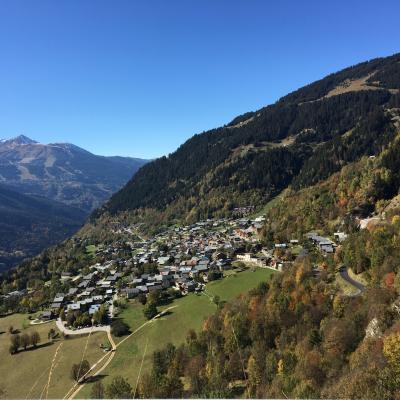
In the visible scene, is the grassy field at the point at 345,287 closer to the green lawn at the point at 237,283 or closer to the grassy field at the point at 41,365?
the green lawn at the point at 237,283

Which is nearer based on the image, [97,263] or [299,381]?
[299,381]

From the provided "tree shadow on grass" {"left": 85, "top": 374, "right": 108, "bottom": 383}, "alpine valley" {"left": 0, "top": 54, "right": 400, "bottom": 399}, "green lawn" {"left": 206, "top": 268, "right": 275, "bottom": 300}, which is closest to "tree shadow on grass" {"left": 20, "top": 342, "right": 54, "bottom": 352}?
"alpine valley" {"left": 0, "top": 54, "right": 400, "bottom": 399}

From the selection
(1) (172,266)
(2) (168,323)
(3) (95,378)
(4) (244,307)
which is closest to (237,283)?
(2) (168,323)

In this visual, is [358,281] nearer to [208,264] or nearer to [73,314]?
[208,264]

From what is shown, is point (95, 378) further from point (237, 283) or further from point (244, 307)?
point (237, 283)

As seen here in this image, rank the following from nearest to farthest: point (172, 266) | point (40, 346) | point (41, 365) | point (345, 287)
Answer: point (345, 287)
point (41, 365)
point (40, 346)
point (172, 266)

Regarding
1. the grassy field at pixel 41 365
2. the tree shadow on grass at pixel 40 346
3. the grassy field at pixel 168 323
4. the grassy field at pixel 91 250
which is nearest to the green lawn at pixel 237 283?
the grassy field at pixel 168 323

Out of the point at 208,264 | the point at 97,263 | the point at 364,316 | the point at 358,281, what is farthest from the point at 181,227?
the point at 364,316
